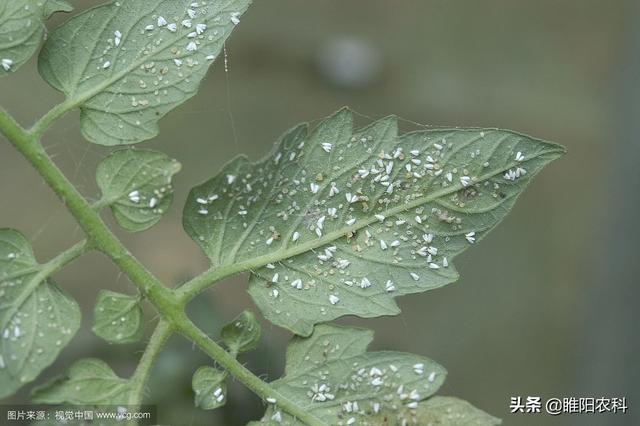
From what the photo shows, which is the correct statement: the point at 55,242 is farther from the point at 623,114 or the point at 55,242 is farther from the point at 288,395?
the point at 623,114

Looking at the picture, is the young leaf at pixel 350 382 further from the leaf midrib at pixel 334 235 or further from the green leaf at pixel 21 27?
the green leaf at pixel 21 27

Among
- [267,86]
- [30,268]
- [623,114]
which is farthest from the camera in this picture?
Result: [267,86]

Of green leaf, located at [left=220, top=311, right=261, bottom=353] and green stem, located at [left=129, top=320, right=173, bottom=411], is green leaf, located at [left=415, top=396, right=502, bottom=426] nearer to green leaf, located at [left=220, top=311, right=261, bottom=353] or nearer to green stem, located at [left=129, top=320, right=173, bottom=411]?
green leaf, located at [left=220, top=311, right=261, bottom=353]

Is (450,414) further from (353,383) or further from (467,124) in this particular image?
(467,124)

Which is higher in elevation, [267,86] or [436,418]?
Answer: [267,86]

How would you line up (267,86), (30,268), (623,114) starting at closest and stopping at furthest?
(30,268) → (623,114) → (267,86)

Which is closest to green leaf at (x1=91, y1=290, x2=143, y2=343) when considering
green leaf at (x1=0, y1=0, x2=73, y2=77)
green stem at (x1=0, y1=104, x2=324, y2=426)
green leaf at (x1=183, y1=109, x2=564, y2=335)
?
green stem at (x1=0, y1=104, x2=324, y2=426)

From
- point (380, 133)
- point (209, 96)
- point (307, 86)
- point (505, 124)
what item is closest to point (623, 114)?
point (505, 124)
